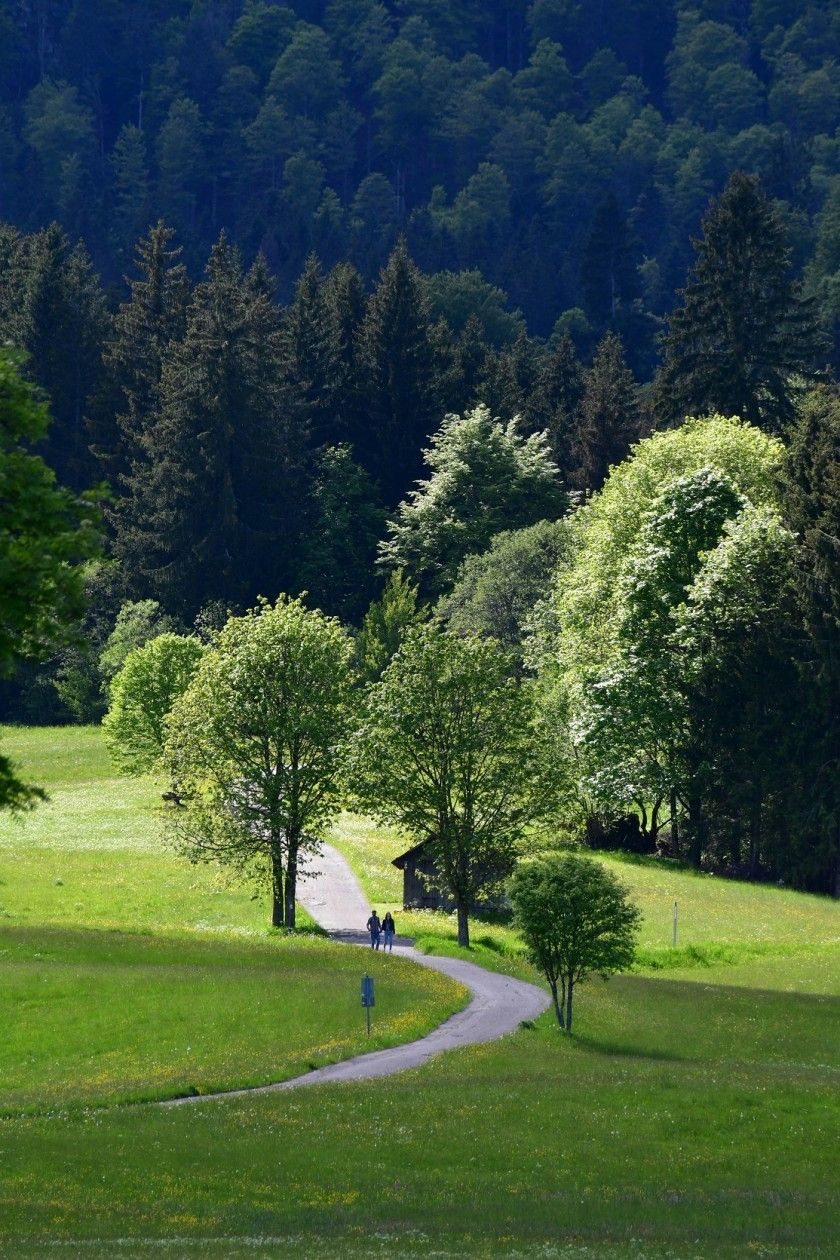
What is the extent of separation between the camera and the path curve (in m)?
43.0

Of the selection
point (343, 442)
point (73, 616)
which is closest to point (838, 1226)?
point (73, 616)

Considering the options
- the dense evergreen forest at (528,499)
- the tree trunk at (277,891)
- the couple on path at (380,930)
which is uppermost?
the dense evergreen forest at (528,499)

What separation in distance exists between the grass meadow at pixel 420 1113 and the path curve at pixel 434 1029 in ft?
3.33

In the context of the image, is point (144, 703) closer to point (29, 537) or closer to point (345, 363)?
point (345, 363)

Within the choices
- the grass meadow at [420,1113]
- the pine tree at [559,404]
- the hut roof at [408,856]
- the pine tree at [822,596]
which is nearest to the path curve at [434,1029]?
the grass meadow at [420,1113]

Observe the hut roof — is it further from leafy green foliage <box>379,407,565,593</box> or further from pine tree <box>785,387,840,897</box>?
leafy green foliage <box>379,407,565,593</box>

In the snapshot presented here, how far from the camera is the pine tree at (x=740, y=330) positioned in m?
110

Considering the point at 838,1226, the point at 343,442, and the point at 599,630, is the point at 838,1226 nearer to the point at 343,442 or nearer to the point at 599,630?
the point at 599,630

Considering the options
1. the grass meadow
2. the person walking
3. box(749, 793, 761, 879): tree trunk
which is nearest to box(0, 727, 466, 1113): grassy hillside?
the grass meadow

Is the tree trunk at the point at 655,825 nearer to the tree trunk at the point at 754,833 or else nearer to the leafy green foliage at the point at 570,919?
the tree trunk at the point at 754,833

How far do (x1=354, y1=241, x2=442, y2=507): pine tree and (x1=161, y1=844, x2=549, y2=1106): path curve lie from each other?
64.4 metres

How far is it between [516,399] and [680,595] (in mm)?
58864

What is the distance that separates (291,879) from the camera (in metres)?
71.0

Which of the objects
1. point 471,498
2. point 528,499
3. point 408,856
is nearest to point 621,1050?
point 408,856
